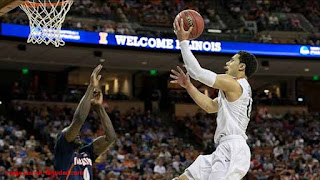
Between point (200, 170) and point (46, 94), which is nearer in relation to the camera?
point (200, 170)

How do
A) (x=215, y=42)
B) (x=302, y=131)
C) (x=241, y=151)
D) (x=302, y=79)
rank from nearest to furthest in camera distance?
(x=241, y=151) < (x=215, y=42) < (x=302, y=131) < (x=302, y=79)

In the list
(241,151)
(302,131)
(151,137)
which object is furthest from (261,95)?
(241,151)

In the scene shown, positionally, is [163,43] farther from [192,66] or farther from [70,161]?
[70,161]

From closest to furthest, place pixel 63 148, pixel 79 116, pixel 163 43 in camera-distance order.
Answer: pixel 79 116 → pixel 63 148 → pixel 163 43

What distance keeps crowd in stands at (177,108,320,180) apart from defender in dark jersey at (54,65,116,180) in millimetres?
12233

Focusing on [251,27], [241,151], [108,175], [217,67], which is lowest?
[108,175]

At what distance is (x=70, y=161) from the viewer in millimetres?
4402

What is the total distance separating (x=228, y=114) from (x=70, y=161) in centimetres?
147

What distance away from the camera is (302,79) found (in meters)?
27.5

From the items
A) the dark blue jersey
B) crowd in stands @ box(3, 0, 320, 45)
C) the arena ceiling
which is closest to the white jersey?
the dark blue jersey

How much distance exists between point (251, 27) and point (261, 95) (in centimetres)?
409

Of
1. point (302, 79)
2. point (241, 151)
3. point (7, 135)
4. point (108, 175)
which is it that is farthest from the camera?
point (302, 79)

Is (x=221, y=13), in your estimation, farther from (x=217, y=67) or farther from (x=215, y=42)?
(x=215, y=42)

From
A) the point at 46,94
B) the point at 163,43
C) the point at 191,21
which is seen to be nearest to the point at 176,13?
the point at 163,43
